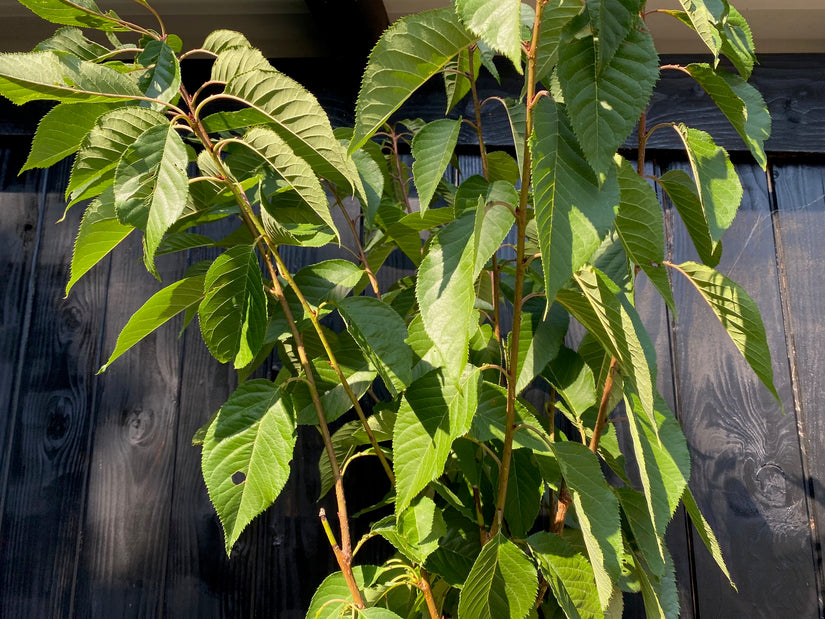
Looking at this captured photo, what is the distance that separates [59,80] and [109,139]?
0.07 meters

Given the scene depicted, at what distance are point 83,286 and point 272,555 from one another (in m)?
0.62

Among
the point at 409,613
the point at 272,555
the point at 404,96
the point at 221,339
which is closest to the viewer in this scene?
the point at 404,96

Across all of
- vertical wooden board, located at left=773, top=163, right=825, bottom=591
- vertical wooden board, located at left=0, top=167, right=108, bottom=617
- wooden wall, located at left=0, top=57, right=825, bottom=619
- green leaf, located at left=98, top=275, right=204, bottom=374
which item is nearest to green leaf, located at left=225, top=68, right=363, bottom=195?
green leaf, located at left=98, top=275, right=204, bottom=374

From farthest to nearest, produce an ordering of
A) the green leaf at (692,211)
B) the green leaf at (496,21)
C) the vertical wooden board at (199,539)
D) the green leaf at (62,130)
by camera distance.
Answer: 1. the vertical wooden board at (199,539)
2. the green leaf at (692,211)
3. the green leaf at (62,130)
4. the green leaf at (496,21)

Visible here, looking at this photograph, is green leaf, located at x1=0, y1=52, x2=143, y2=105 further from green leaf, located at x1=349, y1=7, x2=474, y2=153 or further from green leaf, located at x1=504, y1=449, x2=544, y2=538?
green leaf, located at x1=504, y1=449, x2=544, y2=538

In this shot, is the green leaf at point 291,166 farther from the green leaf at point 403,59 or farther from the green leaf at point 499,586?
the green leaf at point 499,586

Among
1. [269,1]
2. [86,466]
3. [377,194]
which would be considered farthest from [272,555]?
[269,1]

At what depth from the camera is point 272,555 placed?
1182 mm

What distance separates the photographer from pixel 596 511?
714 millimetres

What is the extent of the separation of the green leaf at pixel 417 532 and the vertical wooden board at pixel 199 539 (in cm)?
54

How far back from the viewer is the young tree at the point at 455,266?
23.2 inches

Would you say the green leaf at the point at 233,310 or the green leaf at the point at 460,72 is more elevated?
the green leaf at the point at 460,72

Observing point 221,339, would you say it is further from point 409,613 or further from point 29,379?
point 29,379

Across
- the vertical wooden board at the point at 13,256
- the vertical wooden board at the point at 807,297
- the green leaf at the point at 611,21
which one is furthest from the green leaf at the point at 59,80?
the vertical wooden board at the point at 807,297
